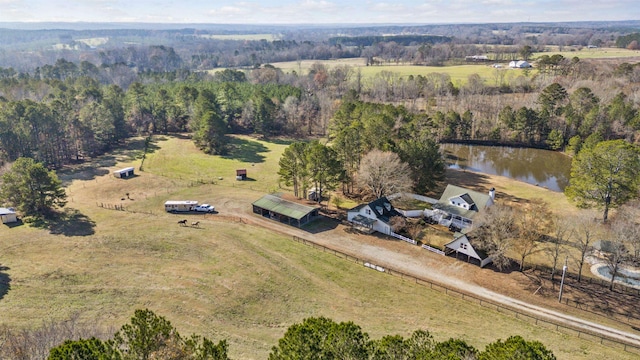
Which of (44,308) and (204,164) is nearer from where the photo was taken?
(44,308)

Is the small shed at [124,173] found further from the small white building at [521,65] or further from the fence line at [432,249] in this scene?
the small white building at [521,65]

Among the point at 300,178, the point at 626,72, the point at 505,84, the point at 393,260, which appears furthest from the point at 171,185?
the point at 626,72

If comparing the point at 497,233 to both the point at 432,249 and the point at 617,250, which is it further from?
the point at 617,250

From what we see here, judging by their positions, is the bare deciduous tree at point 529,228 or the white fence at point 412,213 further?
the white fence at point 412,213

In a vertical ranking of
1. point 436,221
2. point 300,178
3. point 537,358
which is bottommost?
point 436,221

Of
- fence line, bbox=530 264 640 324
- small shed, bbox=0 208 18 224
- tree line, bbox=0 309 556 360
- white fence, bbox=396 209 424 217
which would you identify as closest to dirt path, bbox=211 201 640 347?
fence line, bbox=530 264 640 324

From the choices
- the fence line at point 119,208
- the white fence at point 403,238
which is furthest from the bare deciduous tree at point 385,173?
the fence line at point 119,208

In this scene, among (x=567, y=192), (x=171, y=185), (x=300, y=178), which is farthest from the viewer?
(x=171, y=185)

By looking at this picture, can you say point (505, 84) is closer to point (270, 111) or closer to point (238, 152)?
point (270, 111)
